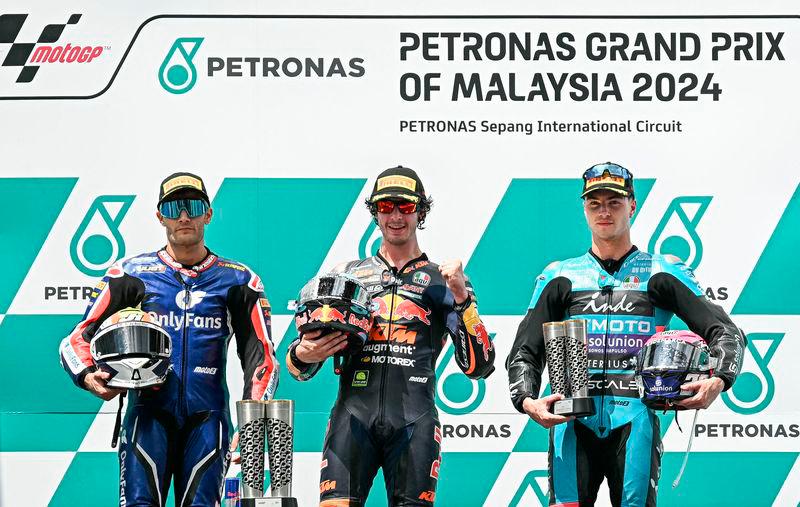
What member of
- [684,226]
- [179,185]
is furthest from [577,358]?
[179,185]

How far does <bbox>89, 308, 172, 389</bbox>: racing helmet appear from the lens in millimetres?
4320

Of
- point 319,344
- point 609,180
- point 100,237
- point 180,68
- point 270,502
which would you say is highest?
point 180,68

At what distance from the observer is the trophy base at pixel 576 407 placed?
14.4 ft

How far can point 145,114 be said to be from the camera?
5.65 m

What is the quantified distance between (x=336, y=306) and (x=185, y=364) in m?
0.67

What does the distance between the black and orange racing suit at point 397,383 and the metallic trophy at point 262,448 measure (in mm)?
186

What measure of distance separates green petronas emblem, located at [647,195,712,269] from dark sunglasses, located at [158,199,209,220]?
7.35 feet

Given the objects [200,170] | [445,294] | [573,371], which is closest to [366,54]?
[200,170]

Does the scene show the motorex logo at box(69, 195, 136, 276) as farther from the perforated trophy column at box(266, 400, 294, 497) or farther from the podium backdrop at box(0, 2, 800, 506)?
the perforated trophy column at box(266, 400, 294, 497)

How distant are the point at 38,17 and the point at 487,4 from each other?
2.15m

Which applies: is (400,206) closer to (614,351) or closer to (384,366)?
(384,366)

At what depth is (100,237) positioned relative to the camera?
564 cm

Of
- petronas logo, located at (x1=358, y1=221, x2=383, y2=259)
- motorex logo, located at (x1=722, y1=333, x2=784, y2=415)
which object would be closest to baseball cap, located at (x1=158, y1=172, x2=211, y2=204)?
petronas logo, located at (x1=358, y1=221, x2=383, y2=259)

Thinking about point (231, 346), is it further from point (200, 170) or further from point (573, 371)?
point (573, 371)
